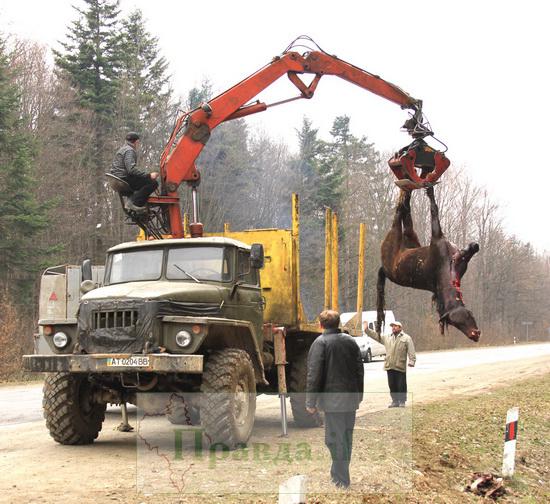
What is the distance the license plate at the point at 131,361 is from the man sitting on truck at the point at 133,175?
2.84 meters

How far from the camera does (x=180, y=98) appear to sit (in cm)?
4162

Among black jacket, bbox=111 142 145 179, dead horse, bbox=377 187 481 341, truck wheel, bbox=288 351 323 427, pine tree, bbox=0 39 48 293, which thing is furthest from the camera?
pine tree, bbox=0 39 48 293

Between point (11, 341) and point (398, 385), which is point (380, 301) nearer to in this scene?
point (398, 385)

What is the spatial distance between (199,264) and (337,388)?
3.57 meters

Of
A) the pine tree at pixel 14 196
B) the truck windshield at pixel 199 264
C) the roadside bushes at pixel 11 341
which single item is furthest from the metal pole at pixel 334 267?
the pine tree at pixel 14 196

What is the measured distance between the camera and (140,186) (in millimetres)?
11320

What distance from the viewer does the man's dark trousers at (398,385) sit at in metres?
16.0

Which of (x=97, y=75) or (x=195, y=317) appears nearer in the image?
(x=195, y=317)

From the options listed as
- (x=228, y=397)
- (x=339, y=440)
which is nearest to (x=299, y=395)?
(x=228, y=397)

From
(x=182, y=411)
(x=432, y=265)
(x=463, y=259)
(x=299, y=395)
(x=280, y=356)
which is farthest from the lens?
(x=299, y=395)

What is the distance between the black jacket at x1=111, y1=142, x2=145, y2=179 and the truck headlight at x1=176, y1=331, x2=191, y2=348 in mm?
2769

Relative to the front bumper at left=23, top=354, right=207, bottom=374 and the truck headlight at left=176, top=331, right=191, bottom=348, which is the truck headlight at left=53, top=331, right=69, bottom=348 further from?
the truck headlight at left=176, top=331, right=191, bottom=348

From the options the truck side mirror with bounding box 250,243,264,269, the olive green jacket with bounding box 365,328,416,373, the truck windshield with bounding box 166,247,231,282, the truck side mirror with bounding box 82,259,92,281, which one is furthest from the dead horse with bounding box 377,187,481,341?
the olive green jacket with bounding box 365,328,416,373

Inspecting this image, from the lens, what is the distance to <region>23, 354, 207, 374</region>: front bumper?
912 cm
